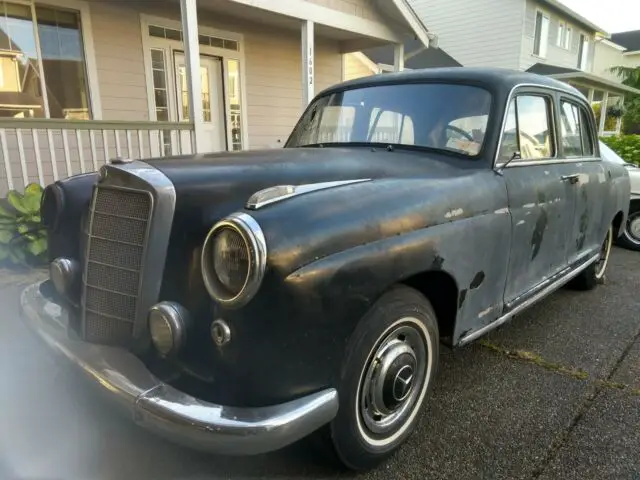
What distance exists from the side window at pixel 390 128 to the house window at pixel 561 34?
70.7 ft

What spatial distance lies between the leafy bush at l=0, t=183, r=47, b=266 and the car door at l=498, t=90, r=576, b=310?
4.23m

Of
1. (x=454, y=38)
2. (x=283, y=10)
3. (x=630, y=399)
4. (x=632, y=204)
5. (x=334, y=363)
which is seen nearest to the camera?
(x=334, y=363)

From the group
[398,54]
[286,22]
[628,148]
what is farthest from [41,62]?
[628,148]

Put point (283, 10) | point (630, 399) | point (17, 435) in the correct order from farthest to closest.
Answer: point (283, 10) → point (630, 399) → point (17, 435)

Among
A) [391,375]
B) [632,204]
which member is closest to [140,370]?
[391,375]

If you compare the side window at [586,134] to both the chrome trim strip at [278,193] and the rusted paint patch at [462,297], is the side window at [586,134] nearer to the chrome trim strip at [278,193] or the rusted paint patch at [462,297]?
the rusted paint patch at [462,297]

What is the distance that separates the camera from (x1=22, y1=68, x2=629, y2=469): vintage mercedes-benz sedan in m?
1.61

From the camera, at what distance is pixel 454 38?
64.1 ft

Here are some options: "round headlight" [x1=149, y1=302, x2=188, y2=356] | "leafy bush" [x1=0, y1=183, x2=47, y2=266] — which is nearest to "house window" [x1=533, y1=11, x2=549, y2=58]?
"leafy bush" [x1=0, y1=183, x2=47, y2=266]

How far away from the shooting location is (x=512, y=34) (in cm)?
1762

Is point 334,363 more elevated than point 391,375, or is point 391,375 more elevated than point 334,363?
point 334,363

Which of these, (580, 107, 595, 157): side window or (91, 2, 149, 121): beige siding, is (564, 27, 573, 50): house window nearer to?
(91, 2, 149, 121): beige siding

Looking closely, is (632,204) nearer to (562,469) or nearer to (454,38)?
(562,469)

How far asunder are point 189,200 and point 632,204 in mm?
6575
